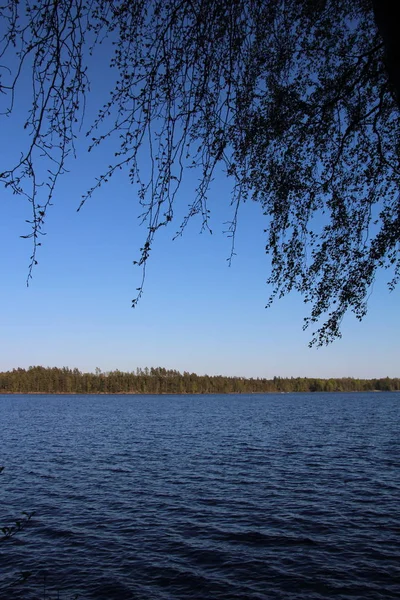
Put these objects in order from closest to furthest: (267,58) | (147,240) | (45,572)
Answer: (147,240)
(267,58)
(45,572)

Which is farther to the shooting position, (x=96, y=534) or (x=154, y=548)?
(x=96, y=534)

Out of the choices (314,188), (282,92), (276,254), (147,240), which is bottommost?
(147,240)

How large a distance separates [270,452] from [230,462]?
6.57m

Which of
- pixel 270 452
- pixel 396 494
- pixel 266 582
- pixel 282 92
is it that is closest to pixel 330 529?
pixel 266 582

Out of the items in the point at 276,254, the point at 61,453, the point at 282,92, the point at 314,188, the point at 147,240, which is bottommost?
the point at 61,453

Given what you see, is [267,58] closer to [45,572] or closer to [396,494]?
[45,572]

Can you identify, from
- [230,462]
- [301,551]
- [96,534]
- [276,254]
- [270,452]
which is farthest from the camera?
[270,452]

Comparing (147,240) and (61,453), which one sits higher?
(147,240)

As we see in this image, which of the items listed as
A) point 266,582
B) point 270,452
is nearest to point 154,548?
point 266,582

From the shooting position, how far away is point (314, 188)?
18.2ft

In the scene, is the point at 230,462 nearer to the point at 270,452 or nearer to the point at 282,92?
the point at 270,452

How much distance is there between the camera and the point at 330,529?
18.2 metres

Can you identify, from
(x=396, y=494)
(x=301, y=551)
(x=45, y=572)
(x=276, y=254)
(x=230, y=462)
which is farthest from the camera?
(x=230, y=462)

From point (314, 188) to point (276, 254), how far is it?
1.01 metres
